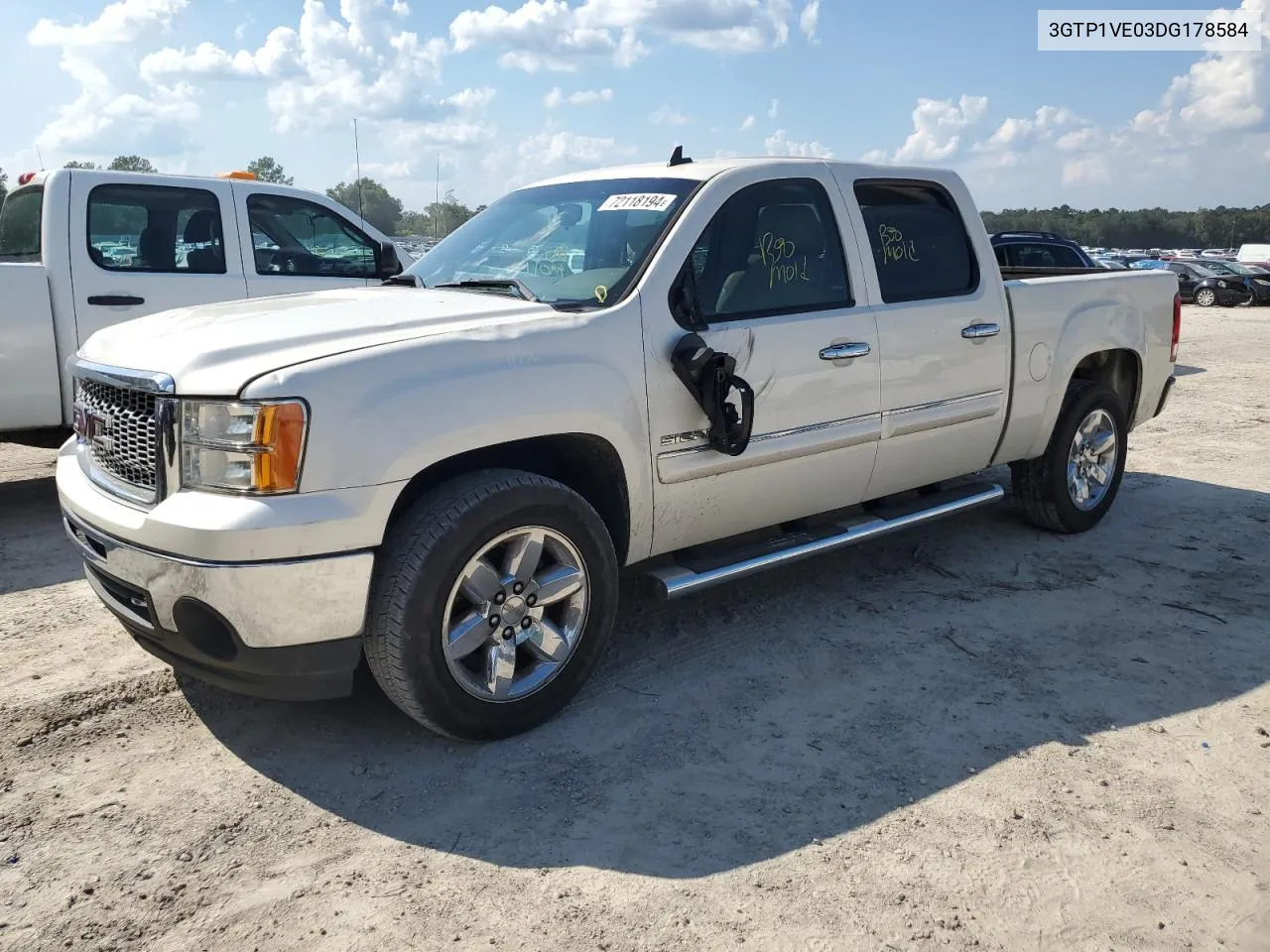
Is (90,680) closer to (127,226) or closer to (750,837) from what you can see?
(750,837)

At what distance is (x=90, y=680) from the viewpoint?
3818mm

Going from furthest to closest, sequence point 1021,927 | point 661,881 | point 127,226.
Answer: point 127,226, point 661,881, point 1021,927

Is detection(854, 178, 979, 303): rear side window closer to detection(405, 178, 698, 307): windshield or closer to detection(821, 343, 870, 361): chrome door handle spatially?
detection(821, 343, 870, 361): chrome door handle

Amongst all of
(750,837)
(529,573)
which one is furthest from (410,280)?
(750,837)

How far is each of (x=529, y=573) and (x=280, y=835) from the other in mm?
1069

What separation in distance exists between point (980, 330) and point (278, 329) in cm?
312

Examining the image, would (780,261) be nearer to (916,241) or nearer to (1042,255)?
(916,241)

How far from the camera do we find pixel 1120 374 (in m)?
5.96

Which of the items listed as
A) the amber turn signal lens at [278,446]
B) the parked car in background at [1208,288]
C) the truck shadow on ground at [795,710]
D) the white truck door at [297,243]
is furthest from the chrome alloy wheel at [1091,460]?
the parked car in background at [1208,288]

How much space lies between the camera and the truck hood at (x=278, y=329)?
9.84 ft

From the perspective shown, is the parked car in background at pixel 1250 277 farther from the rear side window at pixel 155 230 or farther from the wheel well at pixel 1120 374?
the rear side window at pixel 155 230

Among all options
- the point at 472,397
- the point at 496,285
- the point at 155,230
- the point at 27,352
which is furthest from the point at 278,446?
the point at 155,230

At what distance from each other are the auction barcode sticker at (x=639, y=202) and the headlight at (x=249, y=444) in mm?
1699

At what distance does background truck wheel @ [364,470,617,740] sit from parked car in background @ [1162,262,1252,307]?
2856 cm
